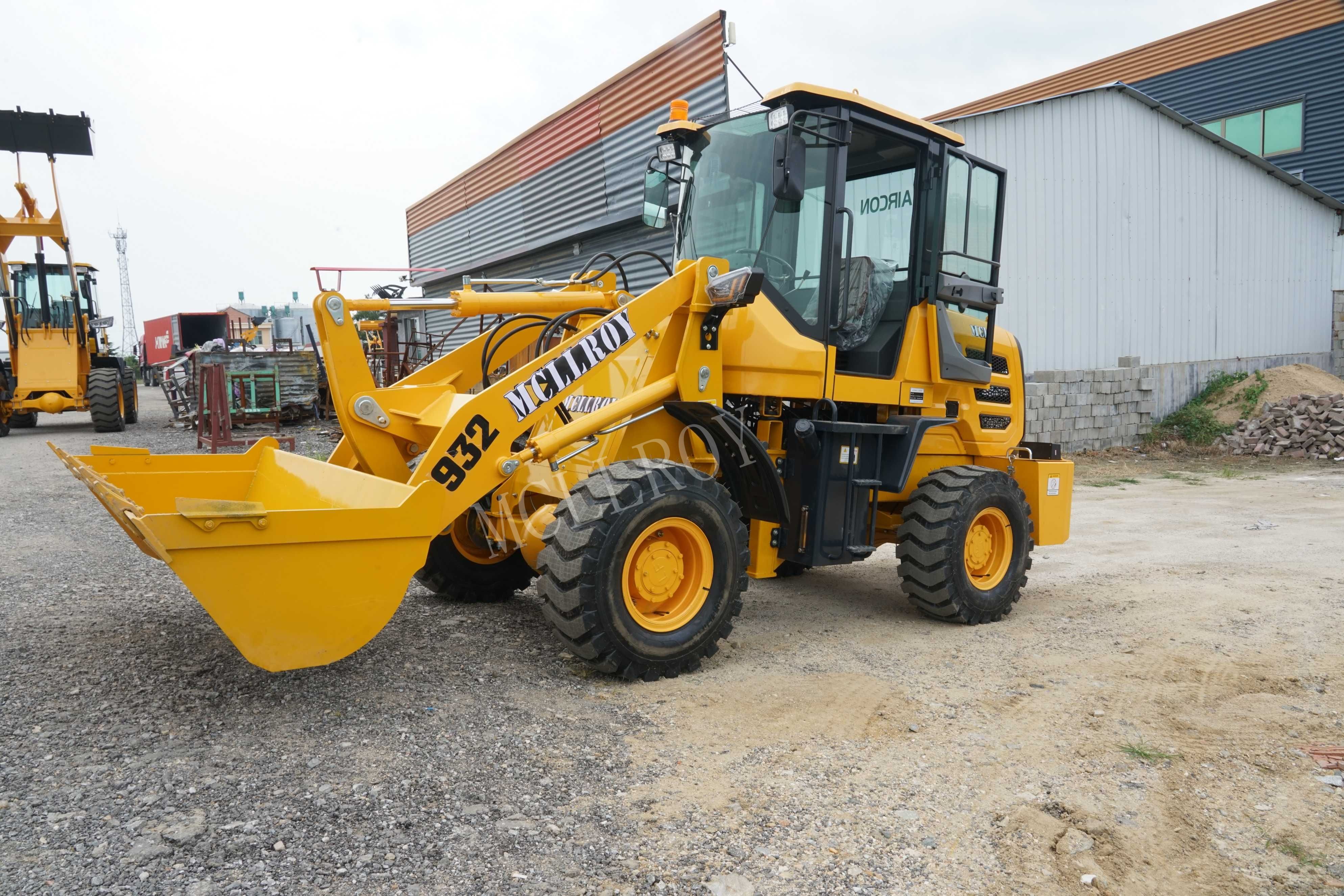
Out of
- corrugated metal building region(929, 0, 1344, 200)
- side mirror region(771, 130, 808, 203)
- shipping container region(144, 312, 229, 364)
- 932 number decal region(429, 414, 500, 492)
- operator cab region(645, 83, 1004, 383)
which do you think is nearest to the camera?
932 number decal region(429, 414, 500, 492)

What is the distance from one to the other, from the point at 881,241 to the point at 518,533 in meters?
2.57

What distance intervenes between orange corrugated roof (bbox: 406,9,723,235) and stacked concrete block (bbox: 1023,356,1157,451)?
6.15m

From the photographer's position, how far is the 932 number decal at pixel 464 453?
3.73 m

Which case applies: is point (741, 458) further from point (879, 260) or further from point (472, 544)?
point (472, 544)

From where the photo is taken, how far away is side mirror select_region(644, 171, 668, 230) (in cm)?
542

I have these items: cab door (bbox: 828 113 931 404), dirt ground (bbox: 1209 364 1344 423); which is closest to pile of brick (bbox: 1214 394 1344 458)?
dirt ground (bbox: 1209 364 1344 423)

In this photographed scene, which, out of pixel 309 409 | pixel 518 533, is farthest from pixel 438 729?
pixel 309 409

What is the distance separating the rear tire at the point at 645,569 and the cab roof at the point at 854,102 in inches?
72.8

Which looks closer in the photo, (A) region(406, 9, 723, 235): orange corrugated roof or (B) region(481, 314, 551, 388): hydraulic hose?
(B) region(481, 314, 551, 388): hydraulic hose

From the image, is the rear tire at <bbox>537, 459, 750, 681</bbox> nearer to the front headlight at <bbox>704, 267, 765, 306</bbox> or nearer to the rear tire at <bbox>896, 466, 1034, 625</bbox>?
the front headlight at <bbox>704, 267, 765, 306</bbox>

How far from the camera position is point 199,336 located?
3762 cm

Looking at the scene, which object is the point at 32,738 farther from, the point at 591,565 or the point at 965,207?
the point at 965,207

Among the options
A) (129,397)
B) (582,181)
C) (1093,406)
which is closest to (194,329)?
(129,397)

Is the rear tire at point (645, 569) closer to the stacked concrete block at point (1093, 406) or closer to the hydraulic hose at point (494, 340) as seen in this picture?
the hydraulic hose at point (494, 340)
